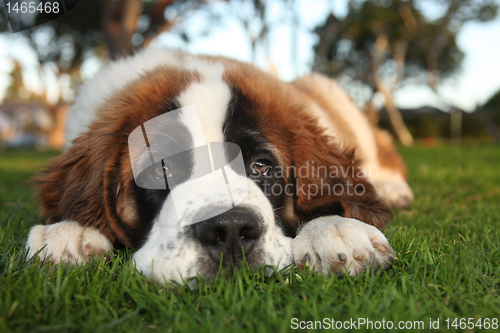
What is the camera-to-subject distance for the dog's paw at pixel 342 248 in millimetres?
1516

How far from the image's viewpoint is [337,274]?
59.4 inches

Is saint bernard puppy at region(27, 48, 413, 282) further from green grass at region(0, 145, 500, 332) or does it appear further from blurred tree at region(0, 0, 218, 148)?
blurred tree at region(0, 0, 218, 148)

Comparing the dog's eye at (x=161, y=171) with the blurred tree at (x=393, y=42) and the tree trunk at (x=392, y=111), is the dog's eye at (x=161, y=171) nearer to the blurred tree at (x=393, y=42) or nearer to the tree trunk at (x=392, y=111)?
the blurred tree at (x=393, y=42)

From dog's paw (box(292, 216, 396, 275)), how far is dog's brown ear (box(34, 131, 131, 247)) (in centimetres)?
85

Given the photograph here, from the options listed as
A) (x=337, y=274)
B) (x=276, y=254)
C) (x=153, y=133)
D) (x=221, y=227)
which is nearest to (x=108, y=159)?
(x=153, y=133)

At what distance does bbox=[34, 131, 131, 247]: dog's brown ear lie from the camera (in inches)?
71.9

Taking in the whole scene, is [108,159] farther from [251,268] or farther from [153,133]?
[251,268]

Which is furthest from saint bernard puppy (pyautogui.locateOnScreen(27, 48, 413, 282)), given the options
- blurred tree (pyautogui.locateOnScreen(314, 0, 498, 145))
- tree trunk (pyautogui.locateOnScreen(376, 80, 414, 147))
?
tree trunk (pyautogui.locateOnScreen(376, 80, 414, 147))

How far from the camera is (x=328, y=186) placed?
2.04m

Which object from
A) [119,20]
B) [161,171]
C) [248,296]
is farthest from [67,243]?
[119,20]

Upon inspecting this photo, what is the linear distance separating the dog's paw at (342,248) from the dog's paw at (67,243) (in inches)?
34.3

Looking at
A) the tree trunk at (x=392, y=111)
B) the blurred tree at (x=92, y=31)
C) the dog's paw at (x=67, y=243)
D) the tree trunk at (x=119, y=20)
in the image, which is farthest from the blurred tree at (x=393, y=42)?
the dog's paw at (x=67, y=243)

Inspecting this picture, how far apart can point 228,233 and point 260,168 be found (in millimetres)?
545

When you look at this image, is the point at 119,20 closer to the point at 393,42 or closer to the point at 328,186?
the point at 328,186
